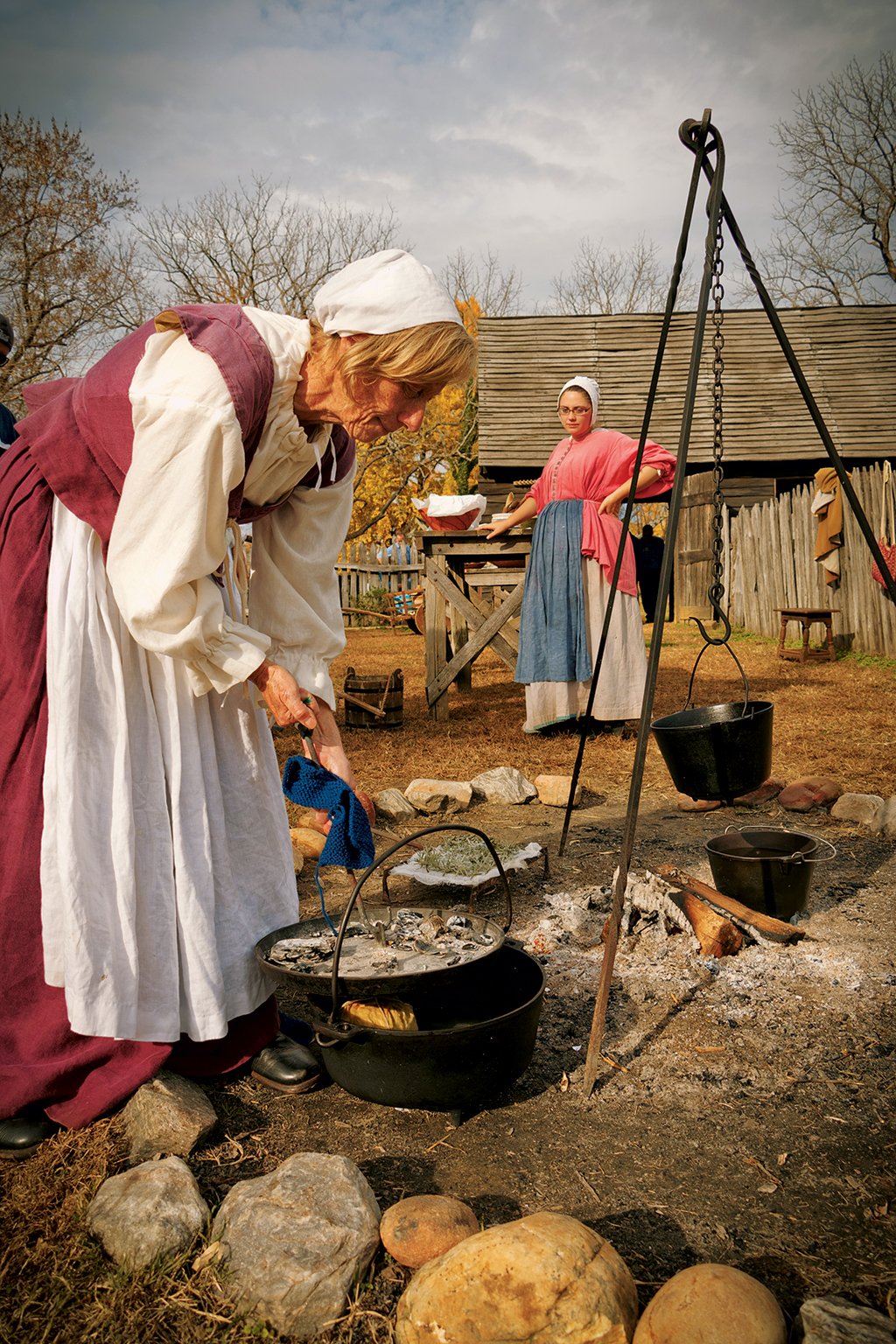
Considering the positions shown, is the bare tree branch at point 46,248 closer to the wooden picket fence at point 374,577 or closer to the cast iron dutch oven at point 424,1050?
the wooden picket fence at point 374,577

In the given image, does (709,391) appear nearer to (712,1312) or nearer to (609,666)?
(609,666)

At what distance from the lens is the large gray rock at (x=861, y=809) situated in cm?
430

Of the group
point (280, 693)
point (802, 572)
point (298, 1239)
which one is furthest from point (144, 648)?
point (802, 572)

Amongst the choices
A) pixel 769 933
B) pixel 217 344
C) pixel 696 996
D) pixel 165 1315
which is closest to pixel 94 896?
pixel 165 1315

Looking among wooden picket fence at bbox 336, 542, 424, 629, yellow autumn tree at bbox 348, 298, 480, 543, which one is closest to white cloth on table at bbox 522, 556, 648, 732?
wooden picket fence at bbox 336, 542, 424, 629

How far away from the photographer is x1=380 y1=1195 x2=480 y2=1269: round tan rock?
5.32 feet

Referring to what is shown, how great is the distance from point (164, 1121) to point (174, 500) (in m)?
1.39

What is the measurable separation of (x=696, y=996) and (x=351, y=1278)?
1.49 meters

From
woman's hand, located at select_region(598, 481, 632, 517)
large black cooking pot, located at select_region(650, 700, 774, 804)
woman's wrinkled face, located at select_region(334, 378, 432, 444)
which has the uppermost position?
woman's wrinkled face, located at select_region(334, 378, 432, 444)

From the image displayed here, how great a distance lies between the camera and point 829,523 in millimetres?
10742

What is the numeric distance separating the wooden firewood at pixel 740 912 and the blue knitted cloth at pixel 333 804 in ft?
5.02

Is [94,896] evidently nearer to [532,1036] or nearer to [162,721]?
[162,721]

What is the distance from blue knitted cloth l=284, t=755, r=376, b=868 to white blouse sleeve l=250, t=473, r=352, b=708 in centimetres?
30

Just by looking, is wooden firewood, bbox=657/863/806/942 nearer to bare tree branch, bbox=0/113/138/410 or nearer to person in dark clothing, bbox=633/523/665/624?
person in dark clothing, bbox=633/523/665/624
